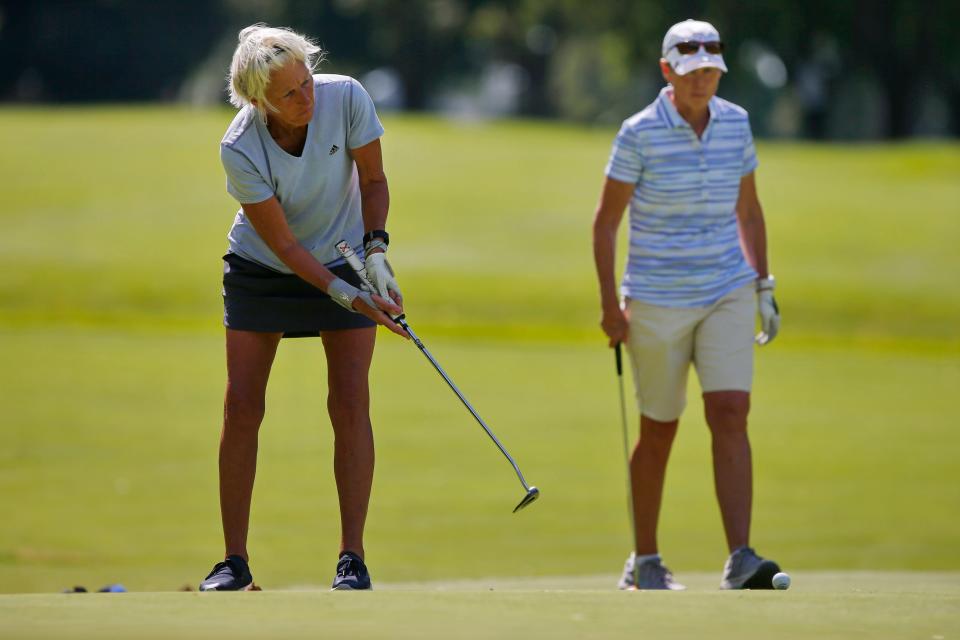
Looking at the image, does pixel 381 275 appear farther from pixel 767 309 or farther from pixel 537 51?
pixel 537 51

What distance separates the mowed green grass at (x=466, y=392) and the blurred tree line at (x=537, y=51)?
826 inches

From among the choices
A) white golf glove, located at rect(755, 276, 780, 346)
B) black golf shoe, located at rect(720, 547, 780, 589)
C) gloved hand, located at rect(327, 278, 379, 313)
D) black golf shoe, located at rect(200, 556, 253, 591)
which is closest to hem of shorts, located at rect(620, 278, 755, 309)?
white golf glove, located at rect(755, 276, 780, 346)

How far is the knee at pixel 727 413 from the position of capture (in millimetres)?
→ 5535

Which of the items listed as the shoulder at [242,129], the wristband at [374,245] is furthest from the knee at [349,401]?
the shoulder at [242,129]

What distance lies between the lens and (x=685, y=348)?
5.75 metres

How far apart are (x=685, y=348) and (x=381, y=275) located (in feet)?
4.59

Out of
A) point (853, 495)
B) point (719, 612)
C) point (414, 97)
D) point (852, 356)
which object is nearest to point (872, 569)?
point (853, 495)

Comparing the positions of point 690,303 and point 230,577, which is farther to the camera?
point 690,303

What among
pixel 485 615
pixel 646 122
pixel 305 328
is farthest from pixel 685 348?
pixel 485 615

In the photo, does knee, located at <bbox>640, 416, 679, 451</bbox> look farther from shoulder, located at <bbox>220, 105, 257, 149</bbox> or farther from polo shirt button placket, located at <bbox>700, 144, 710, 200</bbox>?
shoulder, located at <bbox>220, 105, 257, 149</bbox>

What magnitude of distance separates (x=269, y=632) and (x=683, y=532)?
423 cm

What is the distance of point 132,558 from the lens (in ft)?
21.2

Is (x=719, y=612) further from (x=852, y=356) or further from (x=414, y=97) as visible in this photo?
(x=414, y=97)

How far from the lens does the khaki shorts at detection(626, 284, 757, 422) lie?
5.61 meters
